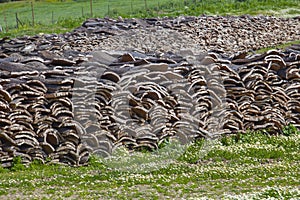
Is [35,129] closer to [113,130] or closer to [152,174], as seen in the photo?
[113,130]

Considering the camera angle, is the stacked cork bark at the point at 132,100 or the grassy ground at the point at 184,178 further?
the stacked cork bark at the point at 132,100

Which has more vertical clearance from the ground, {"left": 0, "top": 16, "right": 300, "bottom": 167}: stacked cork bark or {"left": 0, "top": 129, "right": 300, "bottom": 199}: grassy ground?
{"left": 0, "top": 16, "right": 300, "bottom": 167}: stacked cork bark

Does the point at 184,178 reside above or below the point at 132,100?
below

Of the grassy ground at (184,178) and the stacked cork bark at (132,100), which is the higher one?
the stacked cork bark at (132,100)

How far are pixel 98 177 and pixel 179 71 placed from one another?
4112 millimetres

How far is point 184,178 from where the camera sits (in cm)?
1198

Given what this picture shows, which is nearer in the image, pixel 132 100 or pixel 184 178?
pixel 184 178

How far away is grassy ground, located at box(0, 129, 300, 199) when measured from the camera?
10888 mm

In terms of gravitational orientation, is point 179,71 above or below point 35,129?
above

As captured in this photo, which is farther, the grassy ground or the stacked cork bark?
the stacked cork bark

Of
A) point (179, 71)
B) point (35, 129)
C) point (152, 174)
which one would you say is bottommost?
point (152, 174)

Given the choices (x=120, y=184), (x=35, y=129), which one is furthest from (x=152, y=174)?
(x=35, y=129)

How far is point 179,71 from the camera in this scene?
14539mm

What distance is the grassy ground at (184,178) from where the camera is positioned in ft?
35.7
